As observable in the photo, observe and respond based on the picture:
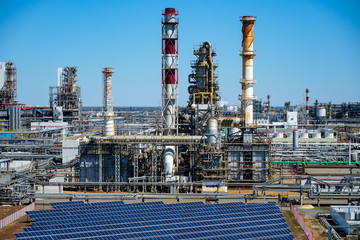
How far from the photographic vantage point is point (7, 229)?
1270 inches

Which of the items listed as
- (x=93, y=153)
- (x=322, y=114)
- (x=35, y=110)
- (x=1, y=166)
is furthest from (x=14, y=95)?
(x=322, y=114)

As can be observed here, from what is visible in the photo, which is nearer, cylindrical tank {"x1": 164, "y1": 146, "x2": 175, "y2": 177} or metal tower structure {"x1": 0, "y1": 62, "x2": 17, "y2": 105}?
cylindrical tank {"x1": 164, "y1": 146, "x2": 175, "y2": 177}

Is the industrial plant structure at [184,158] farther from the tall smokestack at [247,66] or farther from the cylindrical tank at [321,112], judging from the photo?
the cylindrical tank at [321,112]

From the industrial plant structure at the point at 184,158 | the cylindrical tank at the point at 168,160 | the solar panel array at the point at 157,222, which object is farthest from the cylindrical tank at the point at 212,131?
the solar panel array at the point at 157,222

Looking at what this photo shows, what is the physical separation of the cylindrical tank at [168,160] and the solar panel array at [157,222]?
10.4 meters

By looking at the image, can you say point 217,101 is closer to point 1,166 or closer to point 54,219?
point 1,166

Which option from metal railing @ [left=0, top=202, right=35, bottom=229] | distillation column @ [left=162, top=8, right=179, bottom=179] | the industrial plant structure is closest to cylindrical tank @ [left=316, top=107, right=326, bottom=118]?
the industrial plant structure

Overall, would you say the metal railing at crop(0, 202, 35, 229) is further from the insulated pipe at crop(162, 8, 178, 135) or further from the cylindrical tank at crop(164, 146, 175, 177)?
the insulated pipe at crop(162, 8, 178, 135)

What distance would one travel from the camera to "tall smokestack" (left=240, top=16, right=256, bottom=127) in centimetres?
5681

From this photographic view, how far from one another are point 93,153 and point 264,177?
18.2 meters

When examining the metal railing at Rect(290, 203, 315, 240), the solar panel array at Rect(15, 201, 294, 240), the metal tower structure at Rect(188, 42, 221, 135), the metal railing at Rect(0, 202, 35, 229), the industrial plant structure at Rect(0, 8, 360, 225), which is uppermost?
the metal tower structure at Rect(188, 42, 221, 135)

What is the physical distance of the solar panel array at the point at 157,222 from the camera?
28.5 metres

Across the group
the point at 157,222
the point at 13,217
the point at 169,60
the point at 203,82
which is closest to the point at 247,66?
the point at 203,82

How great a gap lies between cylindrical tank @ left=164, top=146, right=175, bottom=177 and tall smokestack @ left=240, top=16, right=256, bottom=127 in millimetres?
14449
